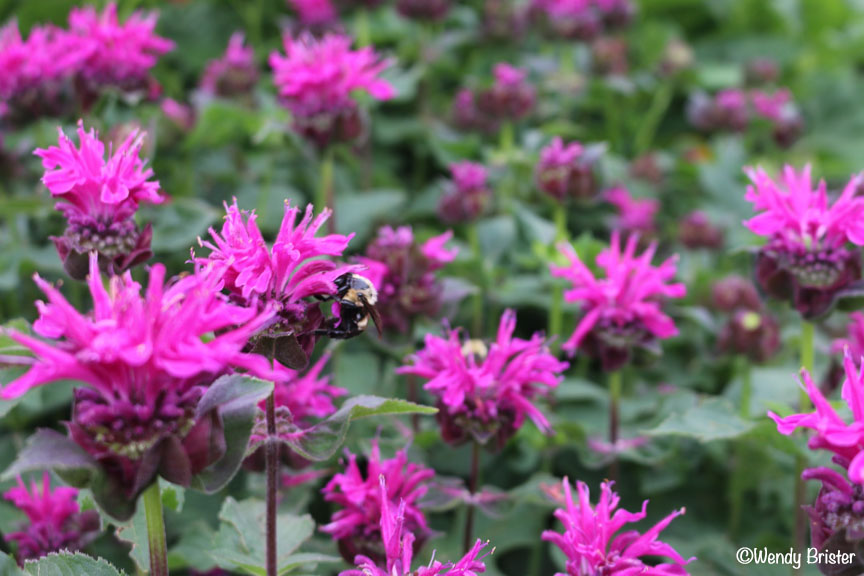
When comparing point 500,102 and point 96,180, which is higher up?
point 500,102

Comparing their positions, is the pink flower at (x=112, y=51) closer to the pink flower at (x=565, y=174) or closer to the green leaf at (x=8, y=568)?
the pink flower at (x=565, y=174)

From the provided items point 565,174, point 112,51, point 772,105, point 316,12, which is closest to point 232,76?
point 316,12

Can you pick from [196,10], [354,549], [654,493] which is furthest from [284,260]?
[196,10]

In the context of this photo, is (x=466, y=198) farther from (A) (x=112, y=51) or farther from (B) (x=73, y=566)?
(B) (x=73, y=566)

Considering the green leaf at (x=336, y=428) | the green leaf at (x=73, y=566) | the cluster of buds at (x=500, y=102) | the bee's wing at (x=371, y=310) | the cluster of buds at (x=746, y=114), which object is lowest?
the green leaf at (x=73, y=566)

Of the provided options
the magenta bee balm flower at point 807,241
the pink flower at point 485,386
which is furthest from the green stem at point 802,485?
the pink flower at point 485,386

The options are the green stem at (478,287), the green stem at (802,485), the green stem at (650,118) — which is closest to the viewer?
the green stem at (802,485)
